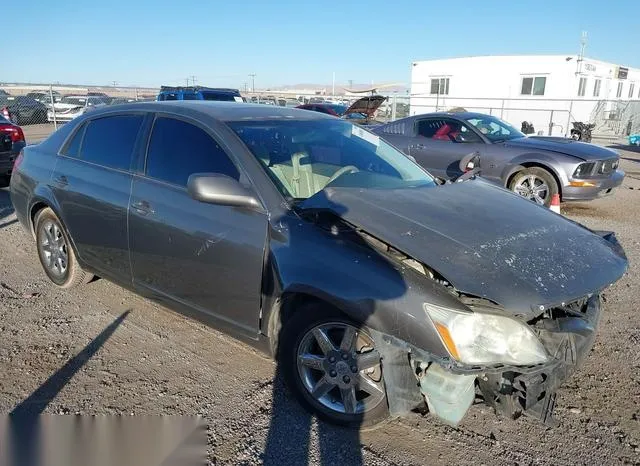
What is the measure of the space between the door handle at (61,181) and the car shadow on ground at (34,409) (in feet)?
4.35

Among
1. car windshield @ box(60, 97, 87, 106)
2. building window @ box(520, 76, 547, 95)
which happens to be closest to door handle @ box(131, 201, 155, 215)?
car windshield @ box(60, 97, 87, 106)

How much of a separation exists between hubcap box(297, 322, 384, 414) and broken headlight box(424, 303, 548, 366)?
1.38 ft

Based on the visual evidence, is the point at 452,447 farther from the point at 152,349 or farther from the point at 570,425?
the point at 152,349

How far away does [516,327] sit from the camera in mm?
2350

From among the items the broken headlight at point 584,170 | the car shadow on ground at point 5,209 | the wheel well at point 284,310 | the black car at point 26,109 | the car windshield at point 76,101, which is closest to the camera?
the wheel well at point 284,310

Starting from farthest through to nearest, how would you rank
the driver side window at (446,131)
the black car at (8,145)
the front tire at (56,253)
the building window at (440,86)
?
the building window at (440,86) < the driver side window at (446,131) < the black car at (8,145) < the front tire at (56,253)

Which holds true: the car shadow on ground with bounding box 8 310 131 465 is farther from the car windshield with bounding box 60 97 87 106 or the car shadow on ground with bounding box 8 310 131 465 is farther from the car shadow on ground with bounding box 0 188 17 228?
the car windshield with bounding box 60 97 87 106

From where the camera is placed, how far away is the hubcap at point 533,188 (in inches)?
315

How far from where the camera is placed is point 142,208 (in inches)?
137

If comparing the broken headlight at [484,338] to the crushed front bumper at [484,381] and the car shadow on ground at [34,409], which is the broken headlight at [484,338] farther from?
the car shadow on ground at [34,409]

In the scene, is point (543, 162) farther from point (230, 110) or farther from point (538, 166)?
point (230, 110)

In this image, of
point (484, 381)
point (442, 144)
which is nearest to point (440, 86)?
point (442, 144)

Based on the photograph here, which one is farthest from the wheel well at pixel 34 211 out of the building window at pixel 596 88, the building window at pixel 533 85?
the building window at pixel 596 88

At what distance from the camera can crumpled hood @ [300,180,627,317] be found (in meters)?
2.39
